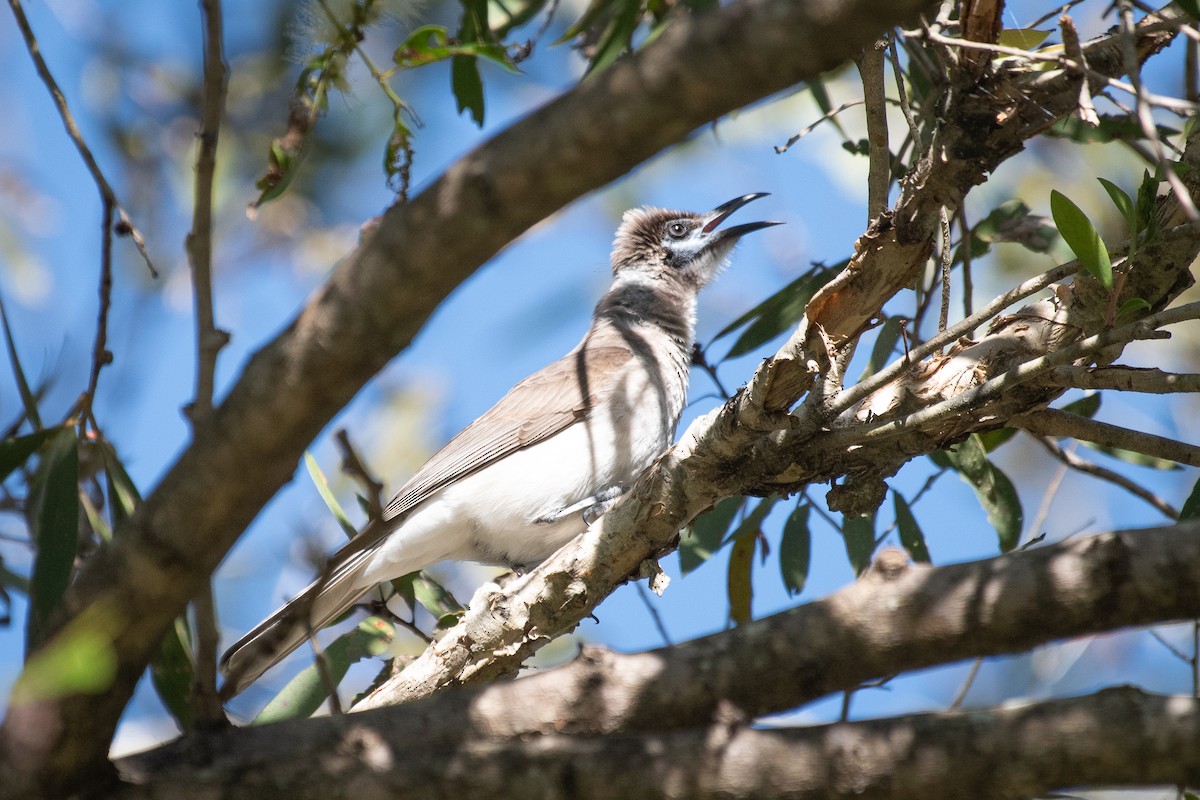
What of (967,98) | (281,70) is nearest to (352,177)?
(281,70)

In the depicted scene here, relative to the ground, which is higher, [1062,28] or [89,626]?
[1062,28]

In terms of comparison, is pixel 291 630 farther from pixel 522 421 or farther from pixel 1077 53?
pixel 522 421

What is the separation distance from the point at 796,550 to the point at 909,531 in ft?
1.44

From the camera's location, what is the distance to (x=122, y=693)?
6.05ft

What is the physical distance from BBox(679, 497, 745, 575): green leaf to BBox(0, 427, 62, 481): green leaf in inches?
91.8

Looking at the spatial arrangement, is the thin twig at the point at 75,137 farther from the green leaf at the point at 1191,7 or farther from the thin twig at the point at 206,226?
the green leaf at the point at 1191,7

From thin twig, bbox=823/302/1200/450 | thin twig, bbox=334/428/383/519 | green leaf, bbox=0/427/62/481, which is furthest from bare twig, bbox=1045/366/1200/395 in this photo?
green leaf, bbox=0/427/62/481

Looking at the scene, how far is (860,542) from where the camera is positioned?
4.06m

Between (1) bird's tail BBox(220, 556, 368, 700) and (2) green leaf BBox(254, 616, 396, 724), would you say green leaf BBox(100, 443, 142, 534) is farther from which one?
(2) green leaf BBox(254, 616, 396, 724)

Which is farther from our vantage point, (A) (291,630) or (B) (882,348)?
(B) (882,348)

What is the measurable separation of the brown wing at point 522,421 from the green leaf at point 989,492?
1603mm

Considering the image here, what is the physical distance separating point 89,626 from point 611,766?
0.86 meters

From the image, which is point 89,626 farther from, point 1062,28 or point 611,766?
point 1062,28

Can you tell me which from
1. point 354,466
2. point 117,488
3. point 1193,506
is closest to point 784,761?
point 354,466
